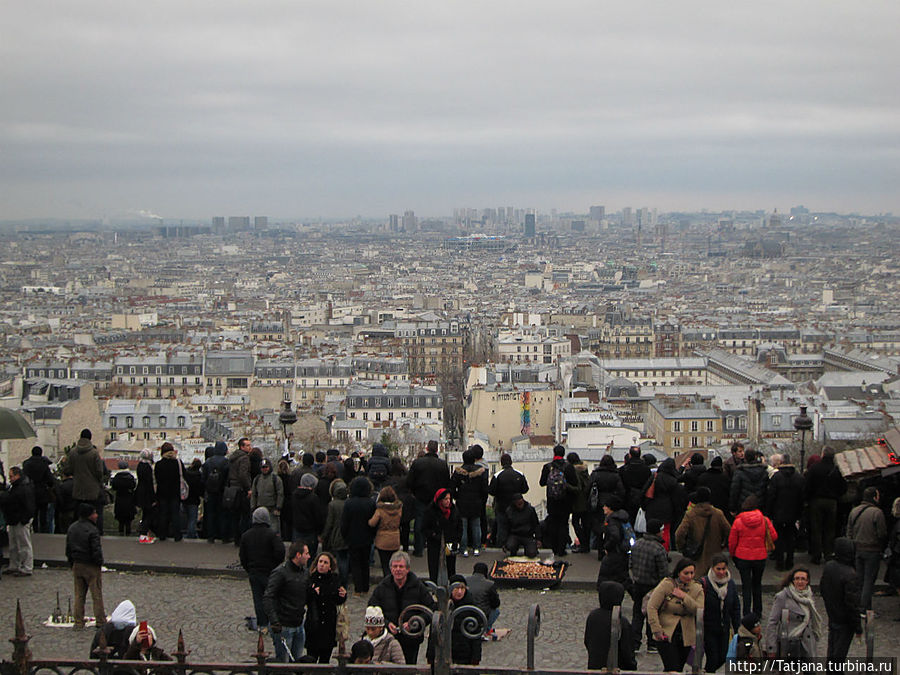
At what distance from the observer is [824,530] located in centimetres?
1034

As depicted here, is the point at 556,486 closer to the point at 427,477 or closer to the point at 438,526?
the point at 427,477

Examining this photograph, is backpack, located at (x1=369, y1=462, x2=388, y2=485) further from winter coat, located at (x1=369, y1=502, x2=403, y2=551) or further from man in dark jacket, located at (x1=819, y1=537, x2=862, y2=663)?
man in dark jacket, located at (x1=819, y1=537, x2=862, y2=663)

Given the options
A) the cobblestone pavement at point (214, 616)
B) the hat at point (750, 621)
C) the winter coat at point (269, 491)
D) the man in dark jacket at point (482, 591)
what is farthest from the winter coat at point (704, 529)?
the winter coat at point (269, 491)

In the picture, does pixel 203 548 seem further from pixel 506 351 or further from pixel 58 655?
pixel 506 351

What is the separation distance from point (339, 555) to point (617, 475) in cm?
257

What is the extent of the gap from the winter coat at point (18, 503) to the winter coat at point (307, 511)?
2.29 meters

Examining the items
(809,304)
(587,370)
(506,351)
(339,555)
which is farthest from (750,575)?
(809,304)

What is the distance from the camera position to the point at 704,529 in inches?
355

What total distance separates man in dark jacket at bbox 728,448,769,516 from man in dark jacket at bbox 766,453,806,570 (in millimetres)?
Result: 66

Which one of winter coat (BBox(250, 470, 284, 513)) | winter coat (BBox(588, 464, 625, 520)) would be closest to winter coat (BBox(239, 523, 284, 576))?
winter coat (BBox(250, 470, 284, 513))

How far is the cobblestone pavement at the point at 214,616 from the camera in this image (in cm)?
859

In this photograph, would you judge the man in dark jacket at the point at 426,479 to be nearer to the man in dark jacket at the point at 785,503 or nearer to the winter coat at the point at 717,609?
the man in dark jacket at the point at 785,503

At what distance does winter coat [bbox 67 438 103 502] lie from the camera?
10.8m

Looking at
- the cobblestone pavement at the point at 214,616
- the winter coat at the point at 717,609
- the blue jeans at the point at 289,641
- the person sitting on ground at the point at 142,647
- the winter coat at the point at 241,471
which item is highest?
the winter coat at the point at 241,471
